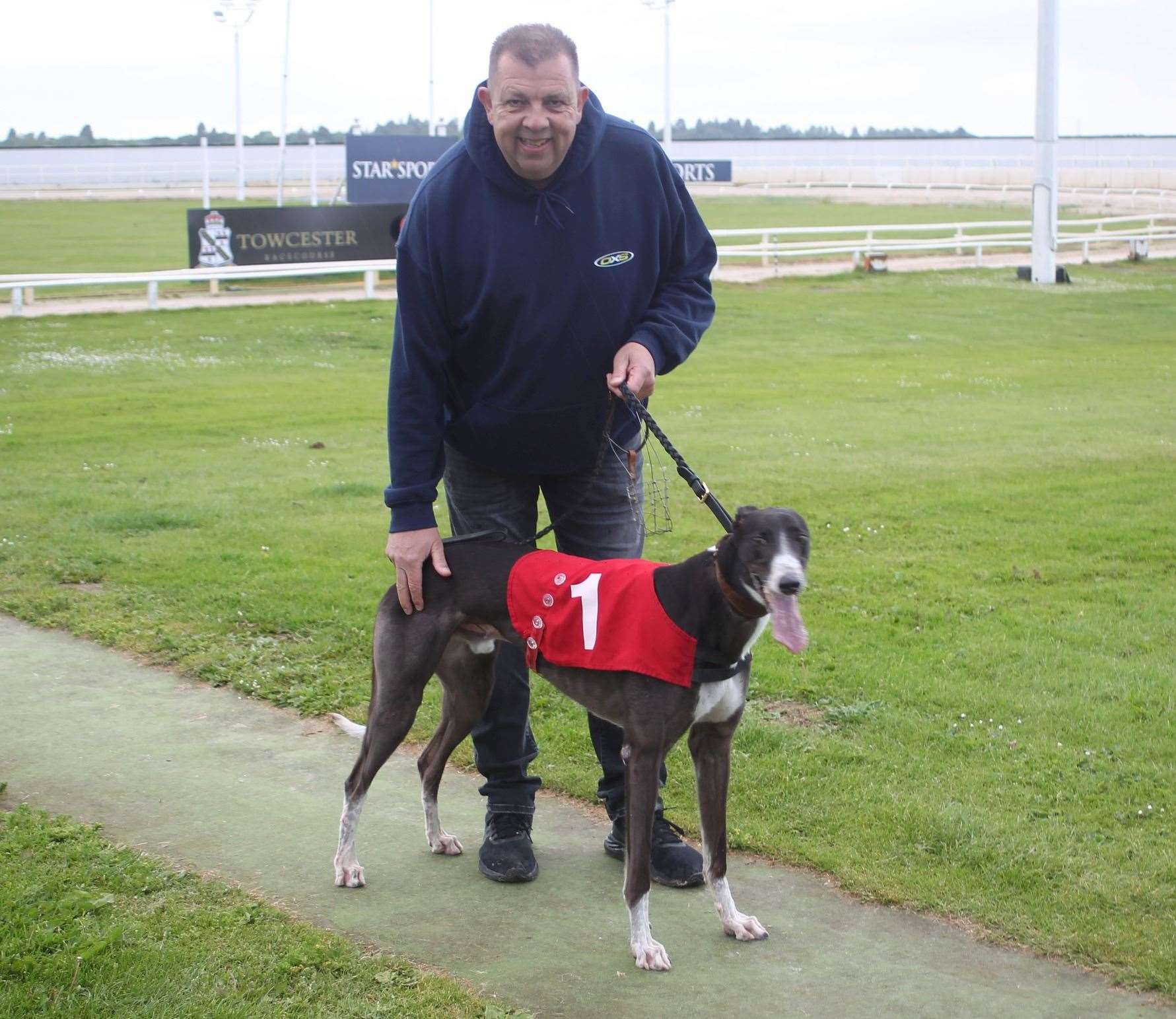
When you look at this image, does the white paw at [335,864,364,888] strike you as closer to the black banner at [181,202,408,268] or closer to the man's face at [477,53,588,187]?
the man's face at [477,53,588,187]

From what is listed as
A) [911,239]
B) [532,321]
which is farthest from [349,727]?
[911,239]

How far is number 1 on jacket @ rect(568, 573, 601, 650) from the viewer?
3768 millimetres

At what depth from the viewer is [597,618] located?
12.4 feet

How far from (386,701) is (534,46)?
6.27ft

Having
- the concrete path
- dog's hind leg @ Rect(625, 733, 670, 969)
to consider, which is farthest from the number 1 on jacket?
the concrete path

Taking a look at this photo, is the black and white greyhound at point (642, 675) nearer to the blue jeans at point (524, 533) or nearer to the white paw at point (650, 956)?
the white paw at point (650, 956)

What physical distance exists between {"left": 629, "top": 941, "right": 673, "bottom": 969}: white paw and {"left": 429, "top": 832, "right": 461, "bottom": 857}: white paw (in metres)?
0.90

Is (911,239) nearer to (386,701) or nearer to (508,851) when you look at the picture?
(508,851)

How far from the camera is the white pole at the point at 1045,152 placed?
24.5 meters

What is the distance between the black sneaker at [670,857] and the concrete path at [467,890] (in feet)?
0.14

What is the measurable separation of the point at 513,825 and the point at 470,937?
57 cm

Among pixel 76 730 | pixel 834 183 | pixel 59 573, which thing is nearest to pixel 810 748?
pixel 76 730

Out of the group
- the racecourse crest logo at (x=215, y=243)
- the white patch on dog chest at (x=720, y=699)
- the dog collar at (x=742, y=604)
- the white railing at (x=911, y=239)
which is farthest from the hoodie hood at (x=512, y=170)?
the white railing at (x=911, y=239)

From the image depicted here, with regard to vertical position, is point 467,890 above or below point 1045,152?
below
